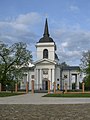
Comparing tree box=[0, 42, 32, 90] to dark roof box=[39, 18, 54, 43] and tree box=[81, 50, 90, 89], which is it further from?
Result: dark roof box=[39, 18, 54, 43]

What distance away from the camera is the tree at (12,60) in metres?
49.0

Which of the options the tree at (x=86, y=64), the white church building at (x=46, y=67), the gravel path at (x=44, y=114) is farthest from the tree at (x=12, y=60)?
the gravel path at (x=44, y=114)

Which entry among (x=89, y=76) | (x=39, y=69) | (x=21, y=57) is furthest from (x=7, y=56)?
(x=39, y=69)

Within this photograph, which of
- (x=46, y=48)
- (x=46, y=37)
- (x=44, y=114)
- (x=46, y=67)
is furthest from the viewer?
(x=46, y=37)

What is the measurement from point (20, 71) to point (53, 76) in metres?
25.1

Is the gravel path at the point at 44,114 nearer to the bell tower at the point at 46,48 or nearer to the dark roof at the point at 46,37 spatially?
the bell tower at the point at 46,48

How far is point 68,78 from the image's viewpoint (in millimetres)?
80688

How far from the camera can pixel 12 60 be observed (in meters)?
50.1

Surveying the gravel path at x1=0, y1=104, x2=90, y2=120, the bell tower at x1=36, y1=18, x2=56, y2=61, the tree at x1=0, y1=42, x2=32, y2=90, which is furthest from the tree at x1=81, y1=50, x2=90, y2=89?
the gravel path at x1=0, y1=104, x2=90, y2=120

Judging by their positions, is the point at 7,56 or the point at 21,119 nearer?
the point at 21,119

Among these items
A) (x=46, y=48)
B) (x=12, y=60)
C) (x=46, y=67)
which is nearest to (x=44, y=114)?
(x=12, y=60)

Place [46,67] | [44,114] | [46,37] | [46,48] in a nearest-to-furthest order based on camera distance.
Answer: [44,114]
[46,67]
[46,48]
[46,37]

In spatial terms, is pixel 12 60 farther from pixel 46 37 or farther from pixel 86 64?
pixel 46 37

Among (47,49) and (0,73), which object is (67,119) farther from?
(47,49)
